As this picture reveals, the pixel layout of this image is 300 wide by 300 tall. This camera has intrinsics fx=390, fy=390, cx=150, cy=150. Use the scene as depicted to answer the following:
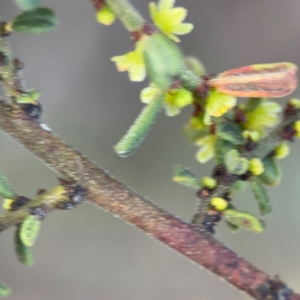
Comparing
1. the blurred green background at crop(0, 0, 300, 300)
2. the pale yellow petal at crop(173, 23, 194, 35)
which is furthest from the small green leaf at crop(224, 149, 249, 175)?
the blurred green background at crop(0, 0, 300, 300)

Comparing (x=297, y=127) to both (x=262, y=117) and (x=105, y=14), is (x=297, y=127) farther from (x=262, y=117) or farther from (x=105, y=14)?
(x=105, y=14)

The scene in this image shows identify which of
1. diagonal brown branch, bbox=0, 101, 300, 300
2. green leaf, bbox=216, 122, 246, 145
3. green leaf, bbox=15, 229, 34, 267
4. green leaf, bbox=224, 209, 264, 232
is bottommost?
green leaf, bbox=15, 229, 34, 267

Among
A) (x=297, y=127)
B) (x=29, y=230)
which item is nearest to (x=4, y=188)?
(x=29, y=230)

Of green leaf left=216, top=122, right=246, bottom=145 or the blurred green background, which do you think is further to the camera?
the blurred green background

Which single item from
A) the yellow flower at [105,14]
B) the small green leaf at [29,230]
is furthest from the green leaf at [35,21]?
the small green leaf at [29,230]

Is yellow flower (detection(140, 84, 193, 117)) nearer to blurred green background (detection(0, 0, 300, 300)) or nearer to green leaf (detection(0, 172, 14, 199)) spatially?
green leaf (detection(0, 172, 14, 199))

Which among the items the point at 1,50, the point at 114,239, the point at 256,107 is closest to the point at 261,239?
the point at 114,239

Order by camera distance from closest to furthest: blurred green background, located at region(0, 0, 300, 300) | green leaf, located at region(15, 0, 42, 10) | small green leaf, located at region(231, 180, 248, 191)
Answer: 1. green leaf, located at region(15, 0, 42, 10)
2. small green leaf, located at region(231, 180, 248, 191)
3. blurred green background, located at region(0, 0, 300, 300)

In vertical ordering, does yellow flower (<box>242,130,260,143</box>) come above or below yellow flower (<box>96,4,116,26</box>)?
below

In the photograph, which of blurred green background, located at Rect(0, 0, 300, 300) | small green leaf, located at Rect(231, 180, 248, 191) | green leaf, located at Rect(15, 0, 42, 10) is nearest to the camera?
green leaf, located at Rect(15, 0, 42, 10)
